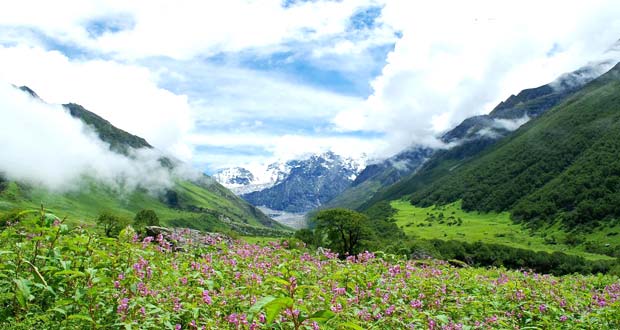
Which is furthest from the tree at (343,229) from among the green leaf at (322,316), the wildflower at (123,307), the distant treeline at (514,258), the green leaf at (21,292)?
the green leaf at (322,316)

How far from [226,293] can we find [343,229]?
278 feet

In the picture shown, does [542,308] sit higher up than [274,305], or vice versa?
[274,305]

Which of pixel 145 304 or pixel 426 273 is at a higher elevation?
pixel 145 304

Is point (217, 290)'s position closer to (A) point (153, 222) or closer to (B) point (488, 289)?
(B) point (488, 289)

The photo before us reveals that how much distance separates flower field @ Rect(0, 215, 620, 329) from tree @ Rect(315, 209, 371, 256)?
76.2 meters

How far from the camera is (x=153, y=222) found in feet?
486

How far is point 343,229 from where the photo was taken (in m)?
91.2

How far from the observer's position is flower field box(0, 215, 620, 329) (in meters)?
6.40

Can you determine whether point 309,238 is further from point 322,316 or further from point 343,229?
point 322,316

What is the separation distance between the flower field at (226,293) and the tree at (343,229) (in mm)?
76194

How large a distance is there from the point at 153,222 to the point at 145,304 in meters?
153

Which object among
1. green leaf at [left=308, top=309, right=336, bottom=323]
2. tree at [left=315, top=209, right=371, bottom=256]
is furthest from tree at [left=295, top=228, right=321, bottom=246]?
green leaf at [left=308, top=309, right=336, bottom=323]

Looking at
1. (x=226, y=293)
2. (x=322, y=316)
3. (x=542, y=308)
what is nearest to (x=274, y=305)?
(x=322, y=316)

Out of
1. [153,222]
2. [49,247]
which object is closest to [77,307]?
[49,247]
